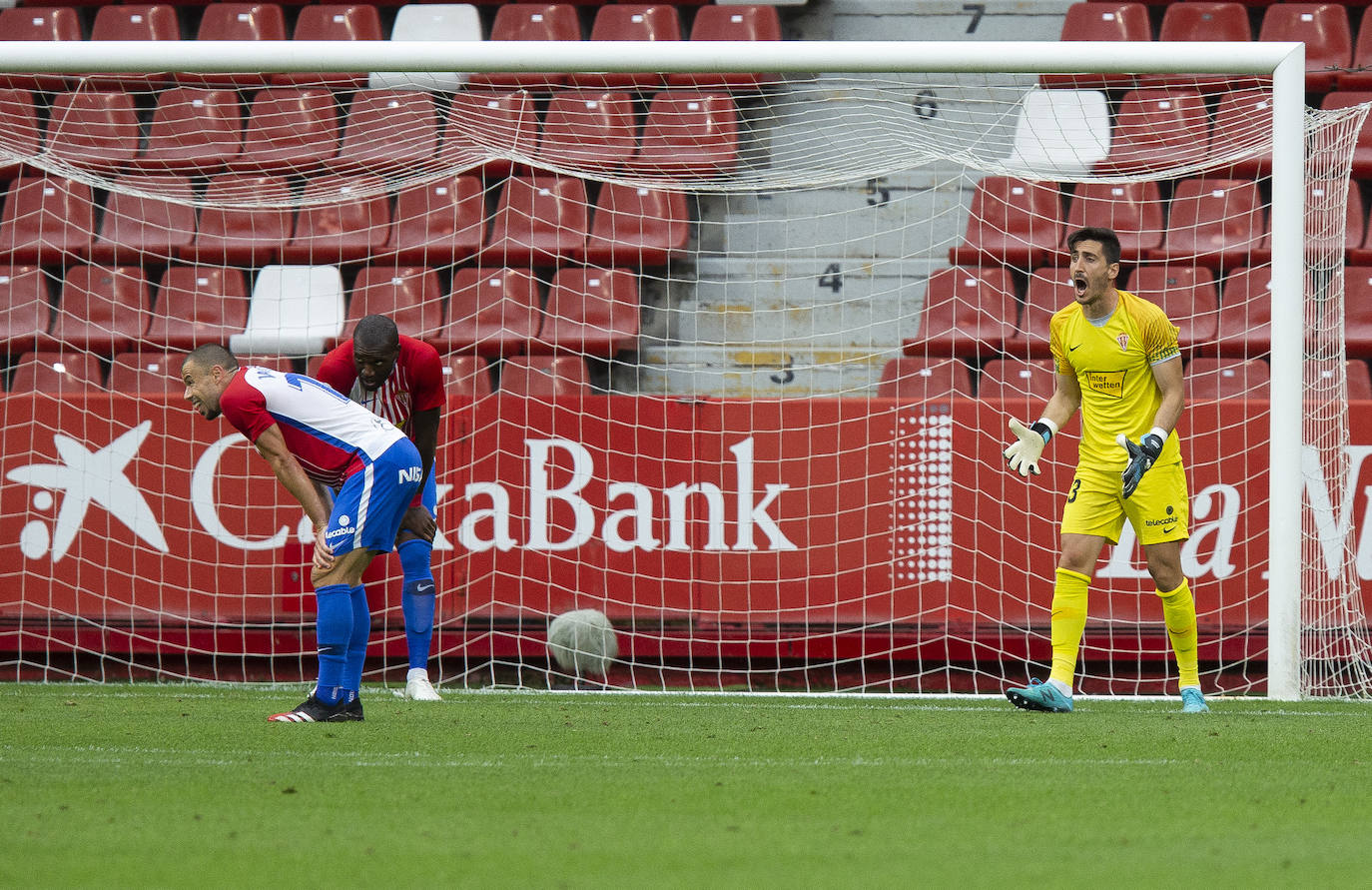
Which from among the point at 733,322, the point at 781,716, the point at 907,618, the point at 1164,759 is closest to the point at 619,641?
the point at 907,618

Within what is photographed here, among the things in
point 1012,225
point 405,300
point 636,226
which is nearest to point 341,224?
point 405,300

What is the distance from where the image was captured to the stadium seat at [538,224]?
8211 millimetres

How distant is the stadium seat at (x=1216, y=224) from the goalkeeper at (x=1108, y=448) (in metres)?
2.75

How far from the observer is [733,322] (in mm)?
8711

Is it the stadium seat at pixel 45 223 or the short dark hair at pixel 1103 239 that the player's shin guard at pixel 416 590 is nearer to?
the short dark hair at pixel 1103 239

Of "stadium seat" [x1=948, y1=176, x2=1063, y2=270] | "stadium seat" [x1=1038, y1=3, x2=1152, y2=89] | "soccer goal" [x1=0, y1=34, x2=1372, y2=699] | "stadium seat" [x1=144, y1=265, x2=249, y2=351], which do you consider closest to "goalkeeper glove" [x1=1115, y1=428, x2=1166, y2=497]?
"soccer goal" [x1=0, y1=34, x2=1372, y2=699]

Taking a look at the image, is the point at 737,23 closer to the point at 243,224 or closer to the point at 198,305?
the point at 243,224

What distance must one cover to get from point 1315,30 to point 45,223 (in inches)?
306

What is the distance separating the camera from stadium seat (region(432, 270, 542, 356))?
795 cm

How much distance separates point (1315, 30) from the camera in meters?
9.75

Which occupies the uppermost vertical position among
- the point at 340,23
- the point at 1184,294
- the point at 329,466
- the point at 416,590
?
the point at 340,23

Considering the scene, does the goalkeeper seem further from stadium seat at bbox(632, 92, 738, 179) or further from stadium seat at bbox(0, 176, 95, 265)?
stadium seat at bbox(0, 176, 95, 265)

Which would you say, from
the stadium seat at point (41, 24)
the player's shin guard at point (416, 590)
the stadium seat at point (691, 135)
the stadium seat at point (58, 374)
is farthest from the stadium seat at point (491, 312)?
the stadium seat at point (41, 24)

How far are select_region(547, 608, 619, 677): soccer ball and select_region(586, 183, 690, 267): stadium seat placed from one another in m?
2.14
